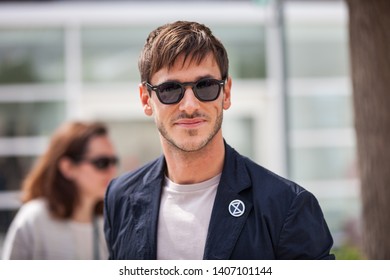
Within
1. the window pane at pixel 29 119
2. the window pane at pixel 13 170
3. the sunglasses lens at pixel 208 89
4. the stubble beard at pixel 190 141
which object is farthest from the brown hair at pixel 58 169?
the window pane at pixel 29 119

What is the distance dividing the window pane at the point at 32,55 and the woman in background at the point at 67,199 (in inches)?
261

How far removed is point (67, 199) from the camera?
4.32 meters

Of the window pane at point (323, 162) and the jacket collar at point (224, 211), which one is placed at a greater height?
the jacket collar at point (224, 211)

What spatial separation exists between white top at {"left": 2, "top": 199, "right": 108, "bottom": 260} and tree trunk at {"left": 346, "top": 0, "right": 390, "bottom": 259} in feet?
5.19

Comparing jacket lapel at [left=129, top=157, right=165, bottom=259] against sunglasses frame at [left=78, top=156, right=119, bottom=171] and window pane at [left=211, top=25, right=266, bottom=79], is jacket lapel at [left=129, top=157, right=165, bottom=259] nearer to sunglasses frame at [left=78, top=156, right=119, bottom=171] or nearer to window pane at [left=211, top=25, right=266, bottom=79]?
sunglasses frame at [left=78, top=156, right=119, bottom=171]

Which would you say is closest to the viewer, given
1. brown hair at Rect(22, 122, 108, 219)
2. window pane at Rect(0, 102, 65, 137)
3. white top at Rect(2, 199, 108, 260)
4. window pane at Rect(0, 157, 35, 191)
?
white top at Rect(2, 199, 108, 260)

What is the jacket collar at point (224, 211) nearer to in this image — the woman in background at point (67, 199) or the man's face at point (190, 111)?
the man's face at point (190, 111)

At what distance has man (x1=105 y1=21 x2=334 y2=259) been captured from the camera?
2727mm

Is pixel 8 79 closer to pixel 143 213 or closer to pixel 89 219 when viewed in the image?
pixel 89 219

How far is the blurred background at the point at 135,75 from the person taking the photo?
1084cm

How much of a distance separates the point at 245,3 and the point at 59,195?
22.7 ft

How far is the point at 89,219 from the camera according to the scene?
4.27m

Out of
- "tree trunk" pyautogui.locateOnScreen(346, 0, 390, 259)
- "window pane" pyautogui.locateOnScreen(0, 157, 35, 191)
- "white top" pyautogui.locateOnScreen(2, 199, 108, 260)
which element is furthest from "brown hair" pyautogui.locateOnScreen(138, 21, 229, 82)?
"window pane" pyautogui.locateOnScreen(0, 157, 35, 191)
